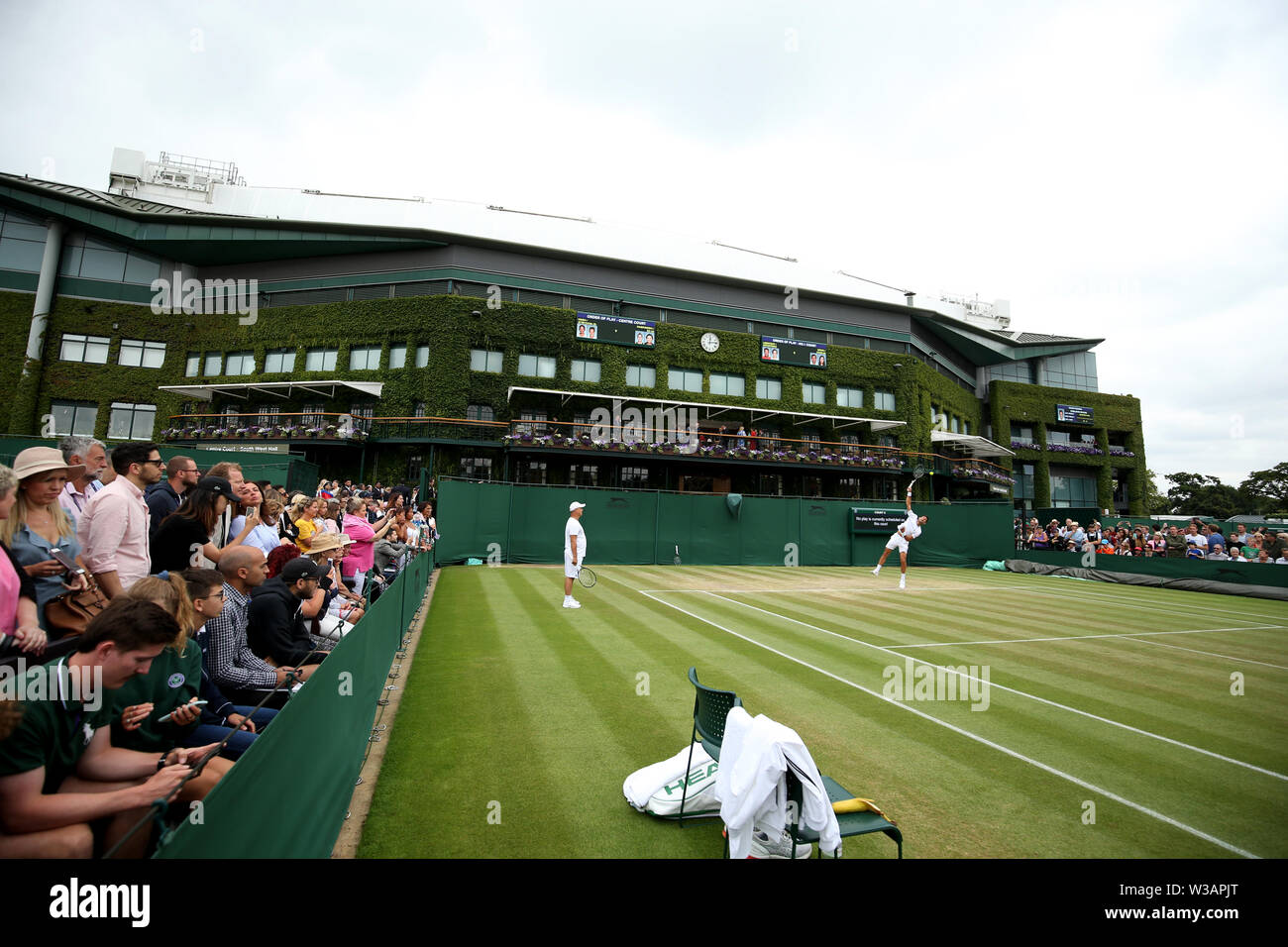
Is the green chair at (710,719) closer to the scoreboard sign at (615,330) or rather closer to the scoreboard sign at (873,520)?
the scoreboard sign at (873,520)

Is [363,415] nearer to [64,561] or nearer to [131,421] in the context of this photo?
[131,421]

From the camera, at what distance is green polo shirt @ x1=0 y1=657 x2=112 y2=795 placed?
7.68ft

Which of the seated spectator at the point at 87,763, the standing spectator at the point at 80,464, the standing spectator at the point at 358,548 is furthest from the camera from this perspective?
the standing spectator at the point at 358,548

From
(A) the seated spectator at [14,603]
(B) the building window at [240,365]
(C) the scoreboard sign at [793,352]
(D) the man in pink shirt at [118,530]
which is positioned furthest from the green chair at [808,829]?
(B) the building window at [240,365]

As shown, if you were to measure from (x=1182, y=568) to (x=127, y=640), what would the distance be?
28501 millimetres

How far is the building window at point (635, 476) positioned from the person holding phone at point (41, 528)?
3259cm

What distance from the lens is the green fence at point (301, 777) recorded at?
197 cm

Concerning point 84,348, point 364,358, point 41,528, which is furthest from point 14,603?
point 84,348

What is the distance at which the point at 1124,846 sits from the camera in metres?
4.06

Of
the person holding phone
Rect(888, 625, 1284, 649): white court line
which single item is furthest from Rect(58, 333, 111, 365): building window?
Rect(888, 625, 1284, 649): white court line

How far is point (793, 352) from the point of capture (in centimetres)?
4084

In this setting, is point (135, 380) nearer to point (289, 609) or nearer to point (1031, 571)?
point (289, 609)

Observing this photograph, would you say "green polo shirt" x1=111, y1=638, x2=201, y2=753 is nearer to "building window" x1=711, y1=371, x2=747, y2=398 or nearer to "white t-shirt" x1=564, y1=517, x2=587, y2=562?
"white t-shirt" x1=564, y1=517, x2=587, y2=562
